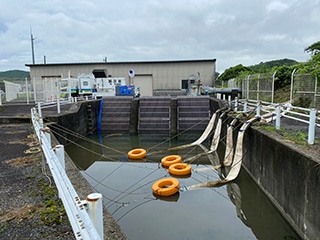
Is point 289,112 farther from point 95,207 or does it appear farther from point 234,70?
point 234,70

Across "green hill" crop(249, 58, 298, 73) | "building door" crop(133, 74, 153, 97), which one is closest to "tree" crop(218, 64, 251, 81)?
"green hill" crop(249, 58, 298, 73)

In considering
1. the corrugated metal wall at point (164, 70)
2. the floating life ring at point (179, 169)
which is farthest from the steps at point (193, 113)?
the corrugated metal wall at point (164, 70)

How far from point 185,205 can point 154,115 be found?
9913 mm

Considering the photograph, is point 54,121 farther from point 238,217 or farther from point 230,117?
point 238,217

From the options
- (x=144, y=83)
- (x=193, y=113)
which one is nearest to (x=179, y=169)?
(x=193, y=113)

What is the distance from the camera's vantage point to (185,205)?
5.45 metres

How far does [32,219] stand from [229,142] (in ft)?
20.5

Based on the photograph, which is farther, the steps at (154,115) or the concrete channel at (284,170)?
the steps at (154,115)

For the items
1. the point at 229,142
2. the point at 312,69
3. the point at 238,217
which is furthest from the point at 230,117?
the point at 238,217

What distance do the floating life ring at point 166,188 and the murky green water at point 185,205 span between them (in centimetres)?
11

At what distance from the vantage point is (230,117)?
9258mm

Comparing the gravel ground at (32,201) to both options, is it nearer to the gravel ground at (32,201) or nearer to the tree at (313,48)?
the gravel ground at (32,201)

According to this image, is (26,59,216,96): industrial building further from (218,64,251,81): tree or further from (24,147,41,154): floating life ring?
(24,147,41,154): floating life ring

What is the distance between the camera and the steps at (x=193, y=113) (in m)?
14.4
